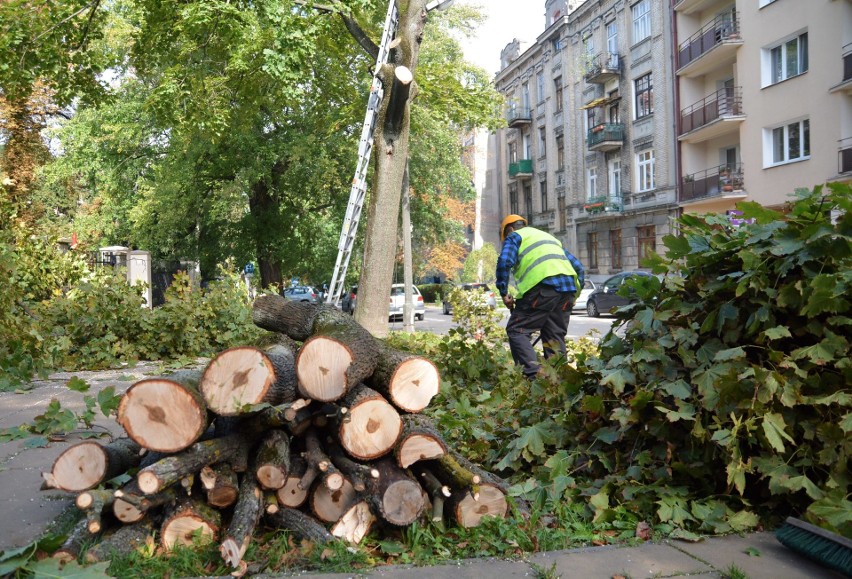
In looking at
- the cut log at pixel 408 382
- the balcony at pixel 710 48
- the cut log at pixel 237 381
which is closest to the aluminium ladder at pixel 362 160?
the cut log at pixel 408 382

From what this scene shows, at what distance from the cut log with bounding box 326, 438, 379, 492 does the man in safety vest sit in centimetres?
319

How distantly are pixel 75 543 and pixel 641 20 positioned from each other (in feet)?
120

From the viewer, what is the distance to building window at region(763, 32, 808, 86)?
2424cm

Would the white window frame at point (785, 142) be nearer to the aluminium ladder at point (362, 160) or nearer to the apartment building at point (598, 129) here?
the apartment building at point (598, 129)

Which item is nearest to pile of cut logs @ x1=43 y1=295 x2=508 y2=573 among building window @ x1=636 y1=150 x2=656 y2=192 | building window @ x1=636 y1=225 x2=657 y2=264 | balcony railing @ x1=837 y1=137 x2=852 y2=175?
balcony railing @ x1=837 y1=137 x2=852 y2=175

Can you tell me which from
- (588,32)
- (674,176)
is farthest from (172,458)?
(588,32)

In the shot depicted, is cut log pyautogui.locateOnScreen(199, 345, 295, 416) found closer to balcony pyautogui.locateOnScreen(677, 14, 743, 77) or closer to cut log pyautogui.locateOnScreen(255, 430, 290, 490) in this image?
cut log pyautogui.locateOnScreen(255, 430, 290, 490)

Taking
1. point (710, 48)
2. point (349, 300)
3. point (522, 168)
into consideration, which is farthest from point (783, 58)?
point (522, 168)

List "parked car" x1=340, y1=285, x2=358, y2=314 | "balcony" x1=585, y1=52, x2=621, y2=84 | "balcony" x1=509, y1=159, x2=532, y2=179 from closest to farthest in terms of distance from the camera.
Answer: "parked car" x1=340, y1=285, x2=358, y2=314 < "balcony" x1=585, y1=52, x2=621, y2=84 < "balcony" x1=509, y1=159, x2=532, y2=179

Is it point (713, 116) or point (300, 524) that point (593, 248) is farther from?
point (300, 524)

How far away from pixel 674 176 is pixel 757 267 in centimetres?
3048

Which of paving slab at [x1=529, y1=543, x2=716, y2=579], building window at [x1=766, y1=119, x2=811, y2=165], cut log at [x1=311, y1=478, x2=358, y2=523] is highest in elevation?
building window at [x1=766, y1=119, x2=811, y2=165]

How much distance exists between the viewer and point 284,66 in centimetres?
1163

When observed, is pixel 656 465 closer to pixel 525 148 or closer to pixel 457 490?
Result: pixel 457 490
